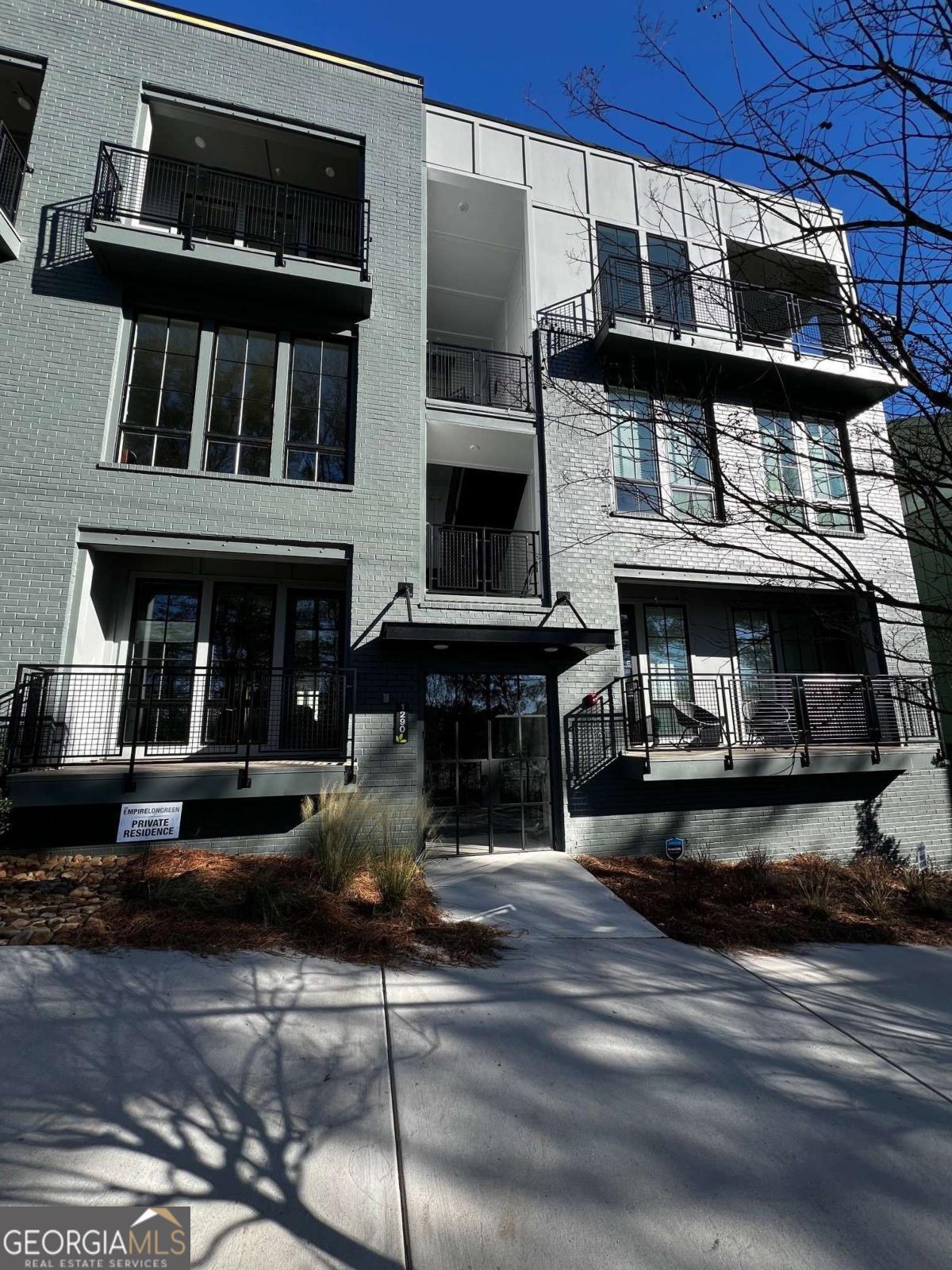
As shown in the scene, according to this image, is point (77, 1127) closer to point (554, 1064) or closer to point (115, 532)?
point (554, 1064)

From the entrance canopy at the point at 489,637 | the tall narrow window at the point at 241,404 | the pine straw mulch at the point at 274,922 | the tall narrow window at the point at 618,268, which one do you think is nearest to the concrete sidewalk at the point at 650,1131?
the pine straw mulch at the point at 274,922

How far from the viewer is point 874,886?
285 inches

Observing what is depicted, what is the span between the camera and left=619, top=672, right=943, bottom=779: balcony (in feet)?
27.9

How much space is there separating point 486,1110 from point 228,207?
13.0m

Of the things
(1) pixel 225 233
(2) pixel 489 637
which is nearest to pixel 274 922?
(2) pixel 489 637

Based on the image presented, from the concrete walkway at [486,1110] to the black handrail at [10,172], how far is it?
1015 cm

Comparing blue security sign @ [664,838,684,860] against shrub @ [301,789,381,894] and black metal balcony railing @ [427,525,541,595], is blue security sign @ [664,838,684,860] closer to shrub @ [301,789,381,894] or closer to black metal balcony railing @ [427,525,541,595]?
shrub @ [301,789,381,894]

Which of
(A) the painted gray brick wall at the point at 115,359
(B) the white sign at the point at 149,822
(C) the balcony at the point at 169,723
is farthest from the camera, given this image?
(A) the painted gray brick wall at the point at 115,359

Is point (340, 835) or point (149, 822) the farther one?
point (340, 835)

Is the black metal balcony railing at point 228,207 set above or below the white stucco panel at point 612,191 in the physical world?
below

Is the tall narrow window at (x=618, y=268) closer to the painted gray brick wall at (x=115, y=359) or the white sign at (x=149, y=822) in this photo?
the painted gray brick wall at (x=115, y=359)

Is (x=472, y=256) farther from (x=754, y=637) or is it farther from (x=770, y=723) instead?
(x=770, y=723)

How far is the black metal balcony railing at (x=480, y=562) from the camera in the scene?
949 cm

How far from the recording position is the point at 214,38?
945cm
